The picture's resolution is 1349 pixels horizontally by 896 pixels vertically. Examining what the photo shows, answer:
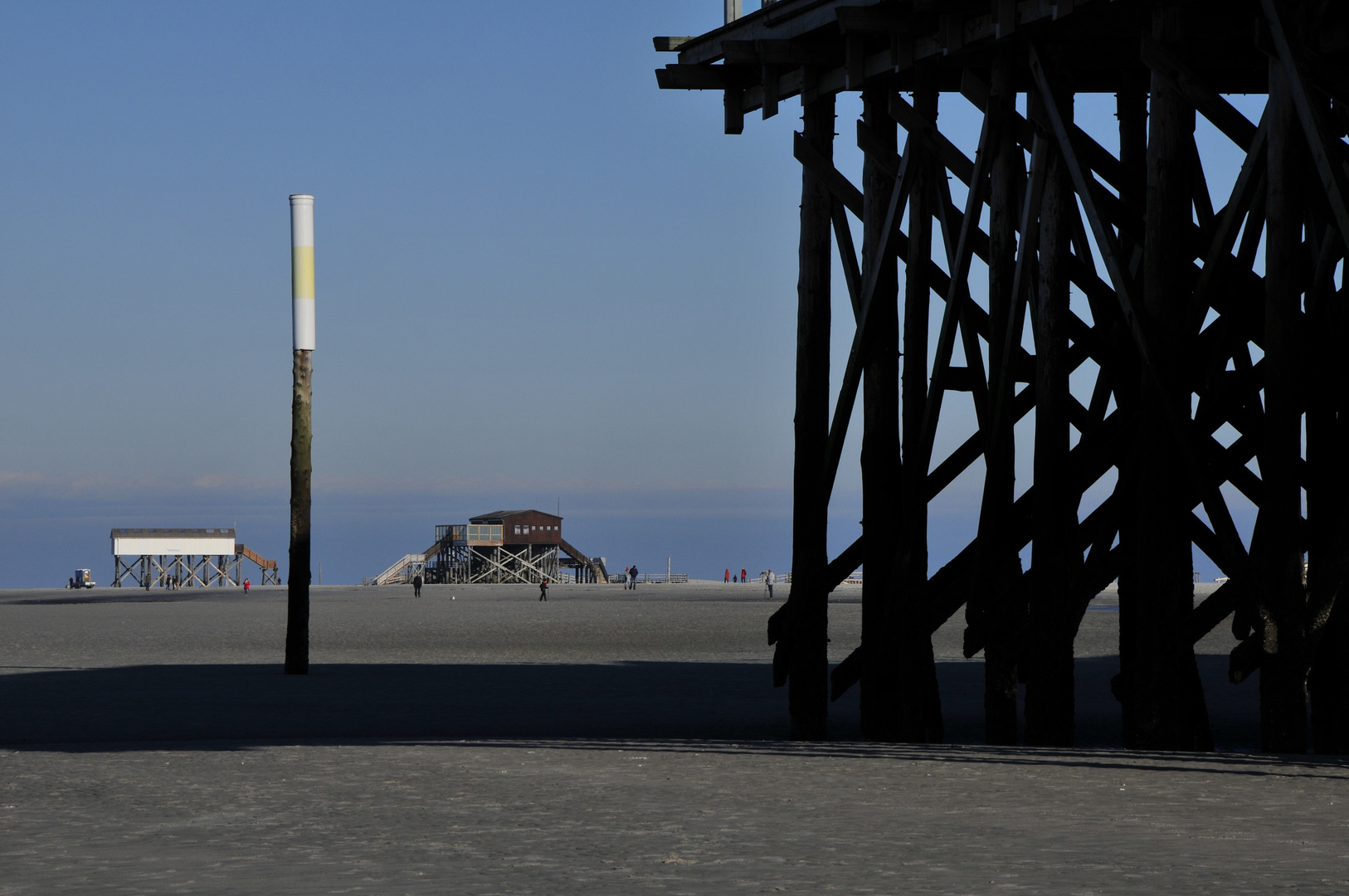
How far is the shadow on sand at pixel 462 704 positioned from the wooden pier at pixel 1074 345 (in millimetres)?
1628

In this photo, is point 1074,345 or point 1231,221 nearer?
point 1231,221

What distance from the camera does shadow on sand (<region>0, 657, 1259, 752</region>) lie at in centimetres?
1313

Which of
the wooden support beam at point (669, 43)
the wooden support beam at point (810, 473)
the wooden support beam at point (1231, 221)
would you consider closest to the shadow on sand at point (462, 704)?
the wooden support beam at point (810, 473)

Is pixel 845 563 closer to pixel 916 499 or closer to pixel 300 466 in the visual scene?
pixel 916 499

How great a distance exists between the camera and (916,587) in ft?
39.9

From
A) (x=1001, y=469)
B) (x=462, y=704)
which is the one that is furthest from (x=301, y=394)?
(x=1001, y=469)

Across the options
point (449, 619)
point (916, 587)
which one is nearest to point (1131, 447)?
point (916, 587)

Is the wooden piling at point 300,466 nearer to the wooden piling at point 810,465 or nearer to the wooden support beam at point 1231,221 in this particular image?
the wooden piling at point 810,465

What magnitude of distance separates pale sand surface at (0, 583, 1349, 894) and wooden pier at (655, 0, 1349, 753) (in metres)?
0.93

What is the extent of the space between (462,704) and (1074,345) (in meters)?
6.71

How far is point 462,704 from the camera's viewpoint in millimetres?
15492

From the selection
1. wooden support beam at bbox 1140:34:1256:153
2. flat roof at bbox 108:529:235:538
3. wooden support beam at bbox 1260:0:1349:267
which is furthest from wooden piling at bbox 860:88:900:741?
flat roof at bbox 108:529:235:538

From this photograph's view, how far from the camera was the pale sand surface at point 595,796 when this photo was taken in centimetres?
606

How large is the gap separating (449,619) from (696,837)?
1233 inches
